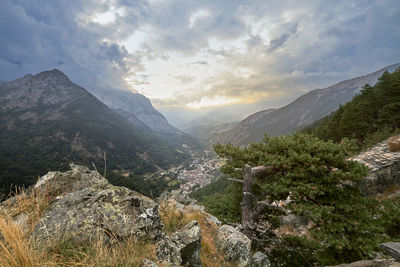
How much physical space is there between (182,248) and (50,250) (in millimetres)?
2187

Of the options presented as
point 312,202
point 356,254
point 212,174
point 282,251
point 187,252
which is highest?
point 187,252

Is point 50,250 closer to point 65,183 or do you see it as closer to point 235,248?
point 65,183

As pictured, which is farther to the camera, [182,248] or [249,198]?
[249,198]

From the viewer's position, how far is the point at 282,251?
7.06 m

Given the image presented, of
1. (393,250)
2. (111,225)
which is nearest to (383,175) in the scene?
(393,250)

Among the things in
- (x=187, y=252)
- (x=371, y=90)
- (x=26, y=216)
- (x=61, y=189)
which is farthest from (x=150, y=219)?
(x=371, y=90)

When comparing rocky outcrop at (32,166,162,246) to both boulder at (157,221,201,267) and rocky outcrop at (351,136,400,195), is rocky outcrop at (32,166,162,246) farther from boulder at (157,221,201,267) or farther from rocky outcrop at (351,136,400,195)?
rocky outcrop at (351,136,400,195)

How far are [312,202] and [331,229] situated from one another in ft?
3.55

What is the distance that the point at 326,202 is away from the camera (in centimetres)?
598

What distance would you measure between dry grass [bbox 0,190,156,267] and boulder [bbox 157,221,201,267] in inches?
8.4

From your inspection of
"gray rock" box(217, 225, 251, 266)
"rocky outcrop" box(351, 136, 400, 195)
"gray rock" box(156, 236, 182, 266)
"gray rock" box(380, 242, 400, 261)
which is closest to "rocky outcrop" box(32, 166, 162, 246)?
"gray rock" box(156, 236, 182, 266)

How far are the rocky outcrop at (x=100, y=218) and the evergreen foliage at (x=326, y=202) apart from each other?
5.24 meters

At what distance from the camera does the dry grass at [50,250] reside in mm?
1751

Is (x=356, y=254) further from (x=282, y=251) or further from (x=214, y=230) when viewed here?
(x=214, y=230)
